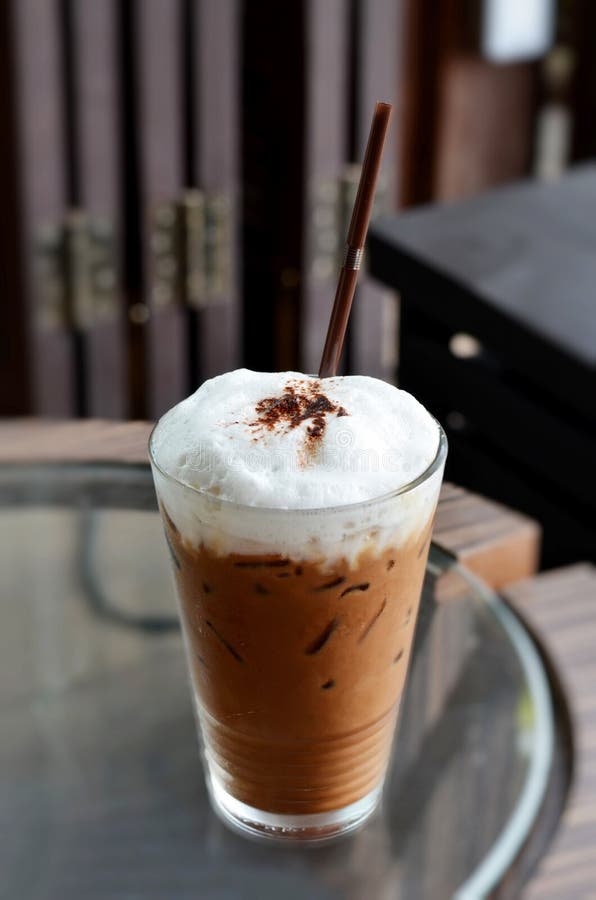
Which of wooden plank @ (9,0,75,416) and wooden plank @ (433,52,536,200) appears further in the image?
wooden plank @ (433,52,536,200)

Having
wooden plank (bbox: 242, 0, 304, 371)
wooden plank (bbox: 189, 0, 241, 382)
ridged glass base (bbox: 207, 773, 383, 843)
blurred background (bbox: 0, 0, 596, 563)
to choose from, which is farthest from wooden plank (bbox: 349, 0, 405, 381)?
ridged glass base (bbox: 207, 773, 383, 843)

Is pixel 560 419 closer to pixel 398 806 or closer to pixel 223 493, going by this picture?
pixel 398 806

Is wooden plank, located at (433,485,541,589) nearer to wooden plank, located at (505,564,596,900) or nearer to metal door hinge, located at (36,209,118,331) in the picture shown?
wooden plank, located at (505,564,596,900)

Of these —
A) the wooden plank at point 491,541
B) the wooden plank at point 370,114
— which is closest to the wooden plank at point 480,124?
the wooden plank at point 370,114

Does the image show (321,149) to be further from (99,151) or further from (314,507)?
(314,507)

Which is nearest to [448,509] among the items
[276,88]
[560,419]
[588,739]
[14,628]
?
[588,739]
